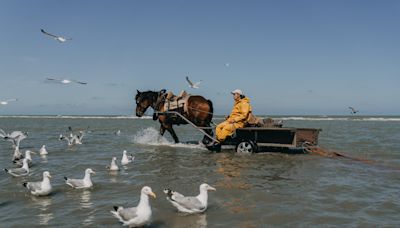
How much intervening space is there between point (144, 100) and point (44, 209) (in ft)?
37.5

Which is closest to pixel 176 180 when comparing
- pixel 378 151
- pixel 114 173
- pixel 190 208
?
pixel 114 173

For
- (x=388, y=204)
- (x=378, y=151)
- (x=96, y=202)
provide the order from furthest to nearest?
(x=378, y=151), (x=96, y=202), (x=388, y=204)

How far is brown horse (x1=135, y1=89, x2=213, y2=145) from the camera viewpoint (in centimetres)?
1661

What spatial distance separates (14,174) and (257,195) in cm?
677

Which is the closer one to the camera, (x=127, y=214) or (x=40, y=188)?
(x=127, y=214)

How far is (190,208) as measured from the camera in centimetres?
712

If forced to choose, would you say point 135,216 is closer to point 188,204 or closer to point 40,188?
point 188,204

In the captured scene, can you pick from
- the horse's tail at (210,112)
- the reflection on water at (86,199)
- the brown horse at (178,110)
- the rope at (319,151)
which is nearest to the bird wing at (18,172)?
the reflection on water at (86,199)

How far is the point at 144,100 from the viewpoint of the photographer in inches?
742

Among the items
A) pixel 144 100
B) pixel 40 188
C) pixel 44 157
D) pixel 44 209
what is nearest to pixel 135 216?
pixel 44 209

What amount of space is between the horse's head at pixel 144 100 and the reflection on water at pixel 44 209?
10320 mm

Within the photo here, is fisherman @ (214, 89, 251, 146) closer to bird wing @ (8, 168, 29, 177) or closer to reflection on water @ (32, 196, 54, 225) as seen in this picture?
bird wing @ (8, 168, 29, 177)

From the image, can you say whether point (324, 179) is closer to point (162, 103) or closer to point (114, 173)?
point (114, 173)

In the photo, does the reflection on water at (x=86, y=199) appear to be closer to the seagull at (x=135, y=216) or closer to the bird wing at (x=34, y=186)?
the bird wing at (x=34, y=186)
